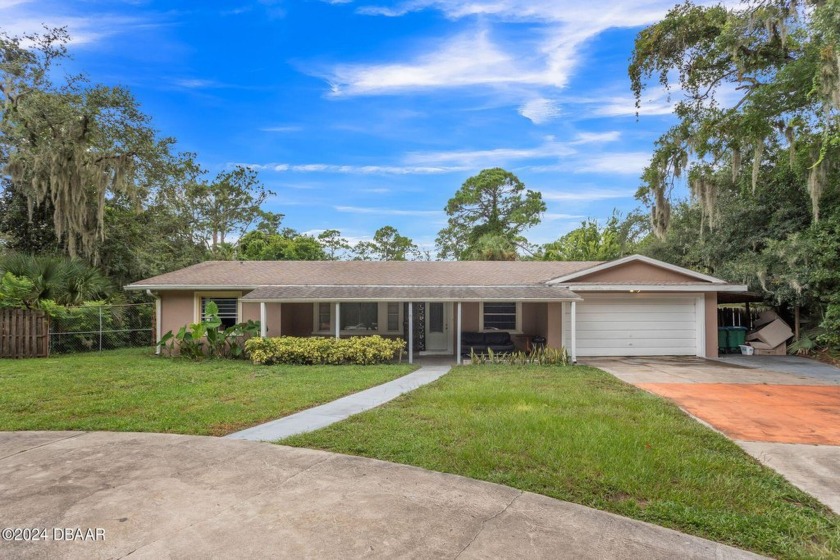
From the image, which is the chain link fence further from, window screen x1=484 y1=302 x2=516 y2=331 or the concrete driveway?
the concrete driveway

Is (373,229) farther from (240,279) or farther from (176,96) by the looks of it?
(240,279)

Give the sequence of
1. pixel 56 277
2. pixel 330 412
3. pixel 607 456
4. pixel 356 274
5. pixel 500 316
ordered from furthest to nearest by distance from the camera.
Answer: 1. pixel 356 274
2. pixel 500 316
3. pixel 56 277
4. pixel 330 412
5. pixel 607 456

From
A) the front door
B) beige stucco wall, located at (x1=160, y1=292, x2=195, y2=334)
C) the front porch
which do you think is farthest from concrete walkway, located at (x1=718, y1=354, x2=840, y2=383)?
beige stucco wall, located at (x1=160, y1=292, x2=195, y2=334)

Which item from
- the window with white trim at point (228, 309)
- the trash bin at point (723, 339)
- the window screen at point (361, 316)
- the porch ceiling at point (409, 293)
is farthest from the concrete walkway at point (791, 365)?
the window with white trim at point (228, 309)

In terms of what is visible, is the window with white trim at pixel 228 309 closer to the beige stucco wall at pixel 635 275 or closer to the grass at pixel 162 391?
the grass at pixel 162 391

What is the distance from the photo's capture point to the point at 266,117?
785 inches

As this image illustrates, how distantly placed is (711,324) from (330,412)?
12.1m

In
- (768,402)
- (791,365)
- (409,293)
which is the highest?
(409,293)

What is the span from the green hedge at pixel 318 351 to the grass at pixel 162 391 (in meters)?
0.58

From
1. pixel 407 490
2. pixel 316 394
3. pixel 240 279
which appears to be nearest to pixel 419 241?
pixel 240 279

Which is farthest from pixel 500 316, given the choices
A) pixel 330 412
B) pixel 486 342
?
pixel 330 412

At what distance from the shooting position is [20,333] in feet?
42.1

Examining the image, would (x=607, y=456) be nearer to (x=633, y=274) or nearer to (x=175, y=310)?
(x=633, y=274)

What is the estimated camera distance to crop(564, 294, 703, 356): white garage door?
13.8 metres
